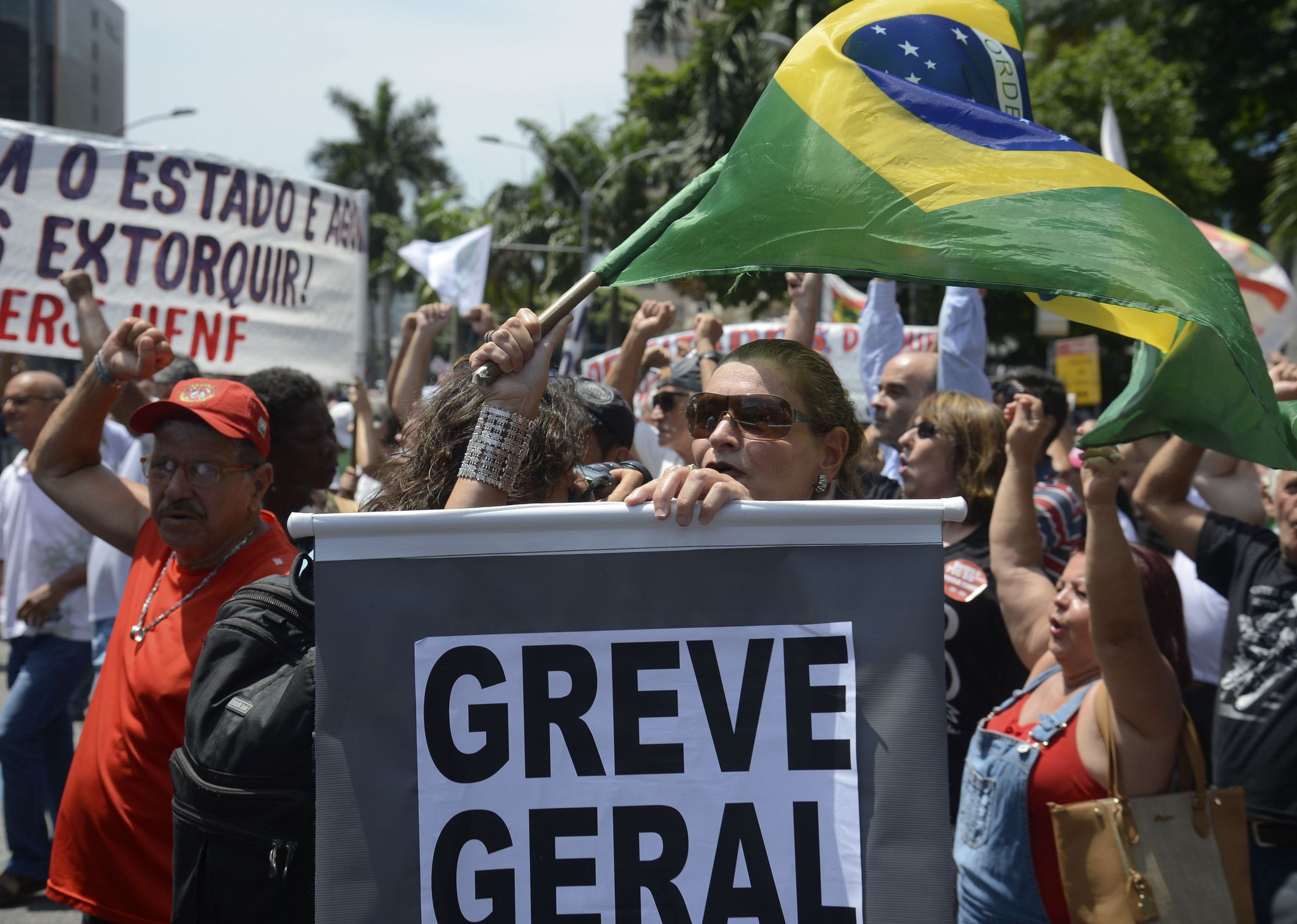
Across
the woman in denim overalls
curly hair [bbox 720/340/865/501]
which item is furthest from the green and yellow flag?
the woman in denim overalls

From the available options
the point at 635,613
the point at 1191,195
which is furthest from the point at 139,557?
the point at 1191,195

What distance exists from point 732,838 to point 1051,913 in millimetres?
1489

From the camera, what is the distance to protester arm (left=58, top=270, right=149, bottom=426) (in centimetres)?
389

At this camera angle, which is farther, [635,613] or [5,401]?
[5,401]

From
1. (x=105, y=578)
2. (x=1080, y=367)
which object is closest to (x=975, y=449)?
(x=105, y=578)

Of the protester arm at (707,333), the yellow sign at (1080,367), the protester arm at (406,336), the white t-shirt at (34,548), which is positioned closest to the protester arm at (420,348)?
the protester arm at (406,336)

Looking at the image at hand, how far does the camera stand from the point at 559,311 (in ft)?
6.63

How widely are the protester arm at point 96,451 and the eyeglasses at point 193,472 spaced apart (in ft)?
1.43

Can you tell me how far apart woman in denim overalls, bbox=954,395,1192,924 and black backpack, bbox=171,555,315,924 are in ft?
5.58

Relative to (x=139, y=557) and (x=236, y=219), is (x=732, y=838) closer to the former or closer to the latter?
(x=139, y=557)

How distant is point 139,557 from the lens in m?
3.03

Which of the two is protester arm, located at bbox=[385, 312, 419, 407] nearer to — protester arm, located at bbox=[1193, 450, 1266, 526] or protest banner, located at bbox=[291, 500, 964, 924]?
protester arm, located at bbox=[1193, 450, 1266, 526]

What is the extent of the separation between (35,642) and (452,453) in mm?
4132

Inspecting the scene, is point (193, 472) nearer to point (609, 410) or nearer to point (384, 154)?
point (609, 410)
